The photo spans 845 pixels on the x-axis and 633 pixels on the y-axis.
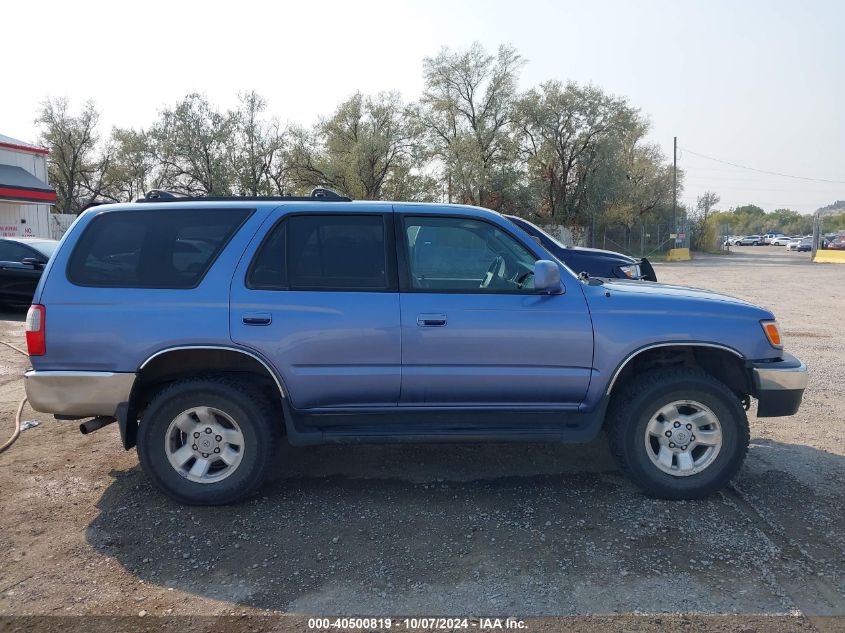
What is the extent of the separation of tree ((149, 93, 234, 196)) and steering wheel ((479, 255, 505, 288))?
36461 mm

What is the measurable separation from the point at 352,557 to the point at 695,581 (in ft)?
5.93

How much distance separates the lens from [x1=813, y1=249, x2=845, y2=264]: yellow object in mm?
36125

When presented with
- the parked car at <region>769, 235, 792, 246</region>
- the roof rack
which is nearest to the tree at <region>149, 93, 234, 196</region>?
the roof rack

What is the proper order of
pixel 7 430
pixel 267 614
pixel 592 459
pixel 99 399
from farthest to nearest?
pixel 7 430, pixel 592 459, pixel 99 399, pixel 267 614

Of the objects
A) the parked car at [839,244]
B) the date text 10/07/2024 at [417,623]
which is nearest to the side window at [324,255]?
the date text 10/07/2024 at [417,623]

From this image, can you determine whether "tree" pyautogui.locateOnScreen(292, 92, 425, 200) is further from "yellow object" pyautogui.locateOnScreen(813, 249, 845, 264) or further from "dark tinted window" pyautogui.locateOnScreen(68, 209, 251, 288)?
"dark tinted window" pyautogui.locateOnScreen(68, 209, 251, 288)

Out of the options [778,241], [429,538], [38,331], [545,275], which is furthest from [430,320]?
[778,241]

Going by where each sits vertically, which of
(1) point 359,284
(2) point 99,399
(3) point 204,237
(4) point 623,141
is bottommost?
(2) point 99,399

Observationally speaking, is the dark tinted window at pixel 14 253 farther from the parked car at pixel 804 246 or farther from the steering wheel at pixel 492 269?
the parked car at pixel 804 246

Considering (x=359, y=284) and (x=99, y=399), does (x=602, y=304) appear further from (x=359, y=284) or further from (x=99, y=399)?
(x=99, y=399)

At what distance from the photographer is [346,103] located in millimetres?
39062

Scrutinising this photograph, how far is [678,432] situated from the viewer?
4371 mm

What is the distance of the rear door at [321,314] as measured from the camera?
4141 mm

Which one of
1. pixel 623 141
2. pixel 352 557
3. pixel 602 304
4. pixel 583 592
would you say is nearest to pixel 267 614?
pixel 352 557
